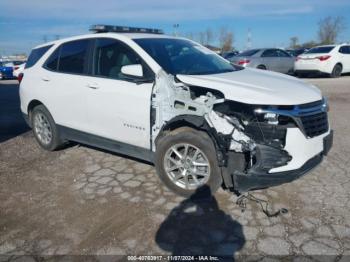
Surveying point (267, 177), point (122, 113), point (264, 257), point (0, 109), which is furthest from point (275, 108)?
point (0, 109)

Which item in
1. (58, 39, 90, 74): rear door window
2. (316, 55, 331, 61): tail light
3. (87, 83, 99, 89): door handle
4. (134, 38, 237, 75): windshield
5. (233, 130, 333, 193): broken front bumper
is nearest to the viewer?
(233, 130, 333, 193): broken front bumper

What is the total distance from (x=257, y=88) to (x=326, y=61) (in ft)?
43.1

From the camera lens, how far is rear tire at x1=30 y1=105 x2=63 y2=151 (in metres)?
5.06

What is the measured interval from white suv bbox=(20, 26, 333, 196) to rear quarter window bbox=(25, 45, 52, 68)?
34cm

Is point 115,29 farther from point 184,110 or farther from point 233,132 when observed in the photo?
point 233,132

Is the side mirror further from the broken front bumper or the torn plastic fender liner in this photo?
the broken front bumper

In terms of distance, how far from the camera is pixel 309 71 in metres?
14.8

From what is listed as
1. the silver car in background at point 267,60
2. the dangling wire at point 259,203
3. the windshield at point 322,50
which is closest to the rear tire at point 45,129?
the dangling wire at point 259,203

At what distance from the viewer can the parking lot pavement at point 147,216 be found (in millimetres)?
2832

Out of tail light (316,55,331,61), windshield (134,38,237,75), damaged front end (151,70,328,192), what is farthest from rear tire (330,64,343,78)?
damaged front end (151,70,328,192)

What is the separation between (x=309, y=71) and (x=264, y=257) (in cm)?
1396

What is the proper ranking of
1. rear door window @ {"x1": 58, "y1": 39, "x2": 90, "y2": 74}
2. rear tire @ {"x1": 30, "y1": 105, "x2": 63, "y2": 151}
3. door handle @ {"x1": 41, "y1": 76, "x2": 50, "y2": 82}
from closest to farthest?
1. rear door window @ {"x1": 58, "y1": 39, "x2": 90, "y2": 74}
2. door handle @ {"x1": 41, "y1": 76, "x2": 50, "y2": 82}
3. rear tire @ {"x1": 30, "y1": 105, "x2": 63, "y2": 151}

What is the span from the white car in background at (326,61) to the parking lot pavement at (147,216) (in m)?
11.2

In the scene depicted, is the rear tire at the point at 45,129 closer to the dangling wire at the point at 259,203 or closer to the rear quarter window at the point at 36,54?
the rear quarter window at the point at 36,54
